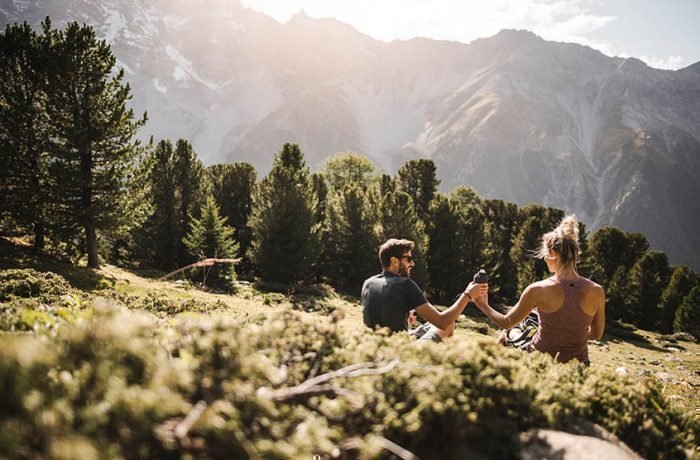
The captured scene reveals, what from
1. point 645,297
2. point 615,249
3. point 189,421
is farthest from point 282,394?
point 615,249

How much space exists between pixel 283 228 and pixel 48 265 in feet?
52.0

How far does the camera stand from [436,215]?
37812mm

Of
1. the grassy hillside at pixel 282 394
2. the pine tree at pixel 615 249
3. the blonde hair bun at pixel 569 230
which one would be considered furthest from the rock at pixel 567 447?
the pine tree at pixel 615 249

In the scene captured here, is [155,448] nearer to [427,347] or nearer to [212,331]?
[212,331]

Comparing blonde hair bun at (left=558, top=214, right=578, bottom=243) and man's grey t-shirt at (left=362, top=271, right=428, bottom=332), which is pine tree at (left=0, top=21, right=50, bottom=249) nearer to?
man's grey t-shirt at (left=362, top=271, right=428, bottom=332)

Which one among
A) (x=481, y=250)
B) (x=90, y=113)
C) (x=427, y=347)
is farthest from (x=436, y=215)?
(x=427, y=347)

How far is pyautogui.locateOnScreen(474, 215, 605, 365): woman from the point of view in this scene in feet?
15.4

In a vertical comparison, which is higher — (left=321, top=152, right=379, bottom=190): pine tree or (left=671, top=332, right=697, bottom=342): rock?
(left=321, top=152, right=379, bottom=190): pine tree

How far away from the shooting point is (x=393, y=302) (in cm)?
497

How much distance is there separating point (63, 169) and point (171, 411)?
21.1m

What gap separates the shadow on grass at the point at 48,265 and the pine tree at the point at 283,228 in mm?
13665

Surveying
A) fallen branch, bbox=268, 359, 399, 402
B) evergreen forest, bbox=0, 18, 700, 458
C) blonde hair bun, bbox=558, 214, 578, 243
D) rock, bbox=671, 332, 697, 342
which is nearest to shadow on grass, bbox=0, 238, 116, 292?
evergreen forest, bbox=0, 18, 700, 458

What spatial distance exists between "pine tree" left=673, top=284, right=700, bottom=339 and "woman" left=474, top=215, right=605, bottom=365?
43.6 m

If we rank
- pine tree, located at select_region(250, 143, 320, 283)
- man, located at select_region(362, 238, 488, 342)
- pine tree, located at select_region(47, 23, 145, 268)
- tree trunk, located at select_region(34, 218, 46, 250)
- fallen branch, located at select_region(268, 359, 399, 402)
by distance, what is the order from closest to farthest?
fallen branch, located at select_region(268, 359, 399, 402) < man, located at select_region(362, 238, 488, 342) < pine tree, located at select_region(47, 23, 145, 268) < tree trunk, located at select_region(34, 218, 46, 250) < pine tree, located at select_region(250, 143, 320, 283)
